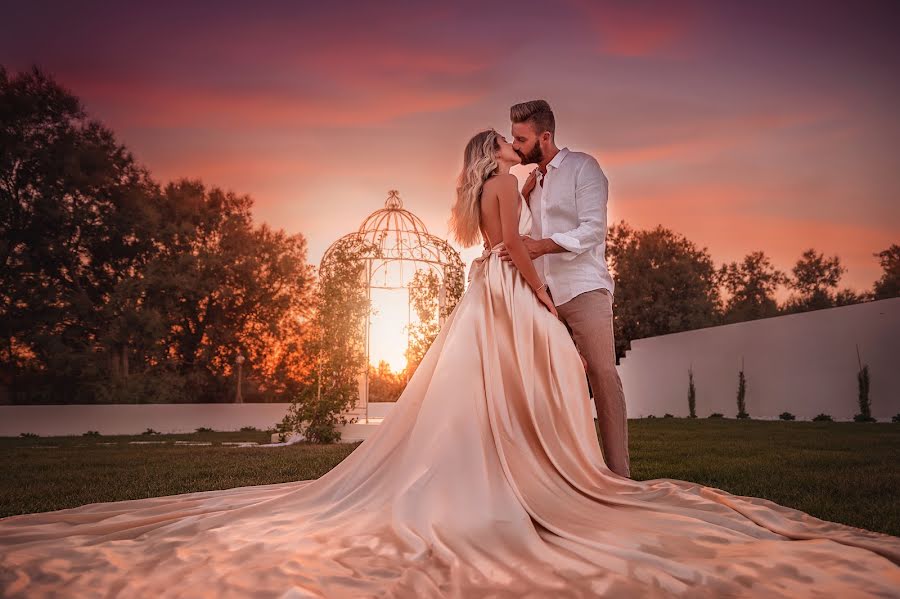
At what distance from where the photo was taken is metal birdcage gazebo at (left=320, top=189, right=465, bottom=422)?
12.6 metres

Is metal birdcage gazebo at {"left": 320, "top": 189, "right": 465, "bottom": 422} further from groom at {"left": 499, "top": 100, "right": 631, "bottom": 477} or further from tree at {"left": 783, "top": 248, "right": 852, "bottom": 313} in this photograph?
tree at {"left": 783, "top": 248, "right": 852, "bottom": 313}

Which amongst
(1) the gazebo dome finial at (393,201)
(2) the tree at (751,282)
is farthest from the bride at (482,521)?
(2) the tree at (751,282)

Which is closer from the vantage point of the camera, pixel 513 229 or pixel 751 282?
pixel 513 229

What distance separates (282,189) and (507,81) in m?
7.52

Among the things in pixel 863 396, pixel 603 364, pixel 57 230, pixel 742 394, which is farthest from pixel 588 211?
pixel 57 230

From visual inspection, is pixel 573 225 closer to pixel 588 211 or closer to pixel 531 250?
pixel 588 211

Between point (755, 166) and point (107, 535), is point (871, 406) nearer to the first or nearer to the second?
point (755, 166)

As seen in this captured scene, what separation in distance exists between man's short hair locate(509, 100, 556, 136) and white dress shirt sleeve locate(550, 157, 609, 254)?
39 cm

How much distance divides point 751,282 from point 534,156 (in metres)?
34.0

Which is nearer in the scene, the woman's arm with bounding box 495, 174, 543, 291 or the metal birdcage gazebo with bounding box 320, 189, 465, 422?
the woman's arm with bounding box 495, 174, 543, 291

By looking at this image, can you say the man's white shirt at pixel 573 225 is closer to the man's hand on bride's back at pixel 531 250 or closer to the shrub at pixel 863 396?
the man's hand on bride's back at pixel 531 250

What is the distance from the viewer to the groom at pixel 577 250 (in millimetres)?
4082

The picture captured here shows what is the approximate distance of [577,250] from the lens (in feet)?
13.4

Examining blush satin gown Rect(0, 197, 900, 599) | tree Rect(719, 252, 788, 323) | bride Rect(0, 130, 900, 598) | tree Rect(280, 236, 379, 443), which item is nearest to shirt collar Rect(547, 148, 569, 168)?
bride Rect(0, 130, 900, 598)
